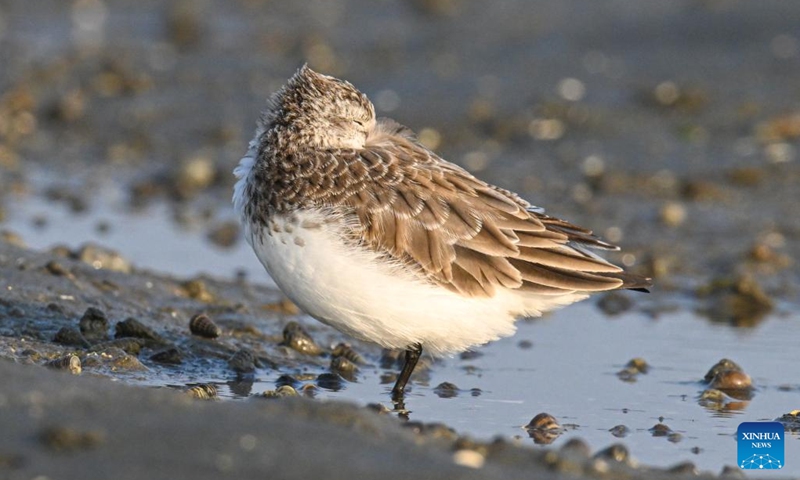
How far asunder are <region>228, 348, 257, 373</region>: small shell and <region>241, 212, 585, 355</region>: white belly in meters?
1.07

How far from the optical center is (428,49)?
1764 centimetres

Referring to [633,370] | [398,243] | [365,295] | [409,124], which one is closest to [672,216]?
[409,124]

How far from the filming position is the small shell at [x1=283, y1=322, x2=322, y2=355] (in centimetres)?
941

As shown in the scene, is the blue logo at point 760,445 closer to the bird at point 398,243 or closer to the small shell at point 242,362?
the bird at point 398,243

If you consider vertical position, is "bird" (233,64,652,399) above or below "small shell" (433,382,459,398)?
above

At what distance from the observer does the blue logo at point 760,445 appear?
282 inches

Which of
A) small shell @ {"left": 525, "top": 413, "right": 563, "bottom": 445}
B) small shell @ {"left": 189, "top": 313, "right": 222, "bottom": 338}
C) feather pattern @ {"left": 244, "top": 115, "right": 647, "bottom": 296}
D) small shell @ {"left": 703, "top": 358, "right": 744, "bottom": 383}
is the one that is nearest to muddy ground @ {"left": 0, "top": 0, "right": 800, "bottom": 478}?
small shell @ {"left": 189, "top": 313, "right": 222, "bottom": 338}

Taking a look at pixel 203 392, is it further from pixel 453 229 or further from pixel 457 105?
pixel 457 105

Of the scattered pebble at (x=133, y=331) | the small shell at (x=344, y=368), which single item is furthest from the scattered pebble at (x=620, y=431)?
the scattered pebble at (x=133, y=331)

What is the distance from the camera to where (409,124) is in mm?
15711

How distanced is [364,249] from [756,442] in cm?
248

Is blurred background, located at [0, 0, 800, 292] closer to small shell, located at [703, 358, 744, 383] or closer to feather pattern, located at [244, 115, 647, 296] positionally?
small shell, located at [703, 358, 744, 383]

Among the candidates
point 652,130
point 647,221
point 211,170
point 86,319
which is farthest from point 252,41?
point 86,319

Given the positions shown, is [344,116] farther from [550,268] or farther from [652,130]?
[652,130]
